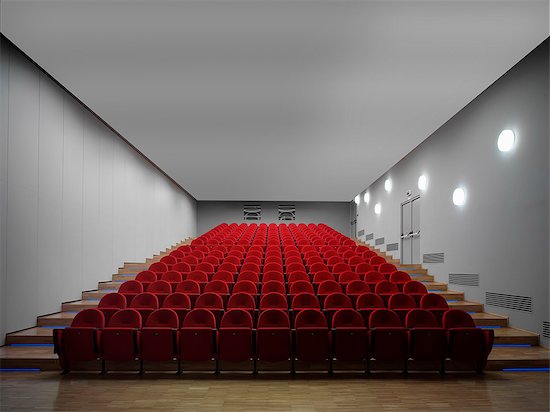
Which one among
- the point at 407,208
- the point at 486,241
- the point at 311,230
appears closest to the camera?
the point at 486,241

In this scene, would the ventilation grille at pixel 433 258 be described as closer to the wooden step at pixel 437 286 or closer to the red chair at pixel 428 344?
the wooden step at pixel 437 286

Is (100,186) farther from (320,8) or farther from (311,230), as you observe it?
(311,230)

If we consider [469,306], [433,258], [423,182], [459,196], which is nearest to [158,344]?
[469,306]

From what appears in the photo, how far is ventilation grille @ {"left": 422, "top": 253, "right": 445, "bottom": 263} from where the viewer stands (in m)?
7.35

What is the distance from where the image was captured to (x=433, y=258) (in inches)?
303

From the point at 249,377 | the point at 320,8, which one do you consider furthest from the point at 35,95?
the point at 249,377

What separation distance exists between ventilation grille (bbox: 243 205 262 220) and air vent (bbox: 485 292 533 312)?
10040mm

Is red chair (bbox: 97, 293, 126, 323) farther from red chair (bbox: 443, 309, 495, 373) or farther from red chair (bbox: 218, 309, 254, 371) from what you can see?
red chair (bbox: 443, 309, 495, 373)

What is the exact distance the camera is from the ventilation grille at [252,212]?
15.3 m

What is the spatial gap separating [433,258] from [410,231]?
4.42 ft

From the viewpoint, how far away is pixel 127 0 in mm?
3432

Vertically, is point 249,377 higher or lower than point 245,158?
lower

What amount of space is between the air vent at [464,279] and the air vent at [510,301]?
0.33m

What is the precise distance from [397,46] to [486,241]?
119 inches
